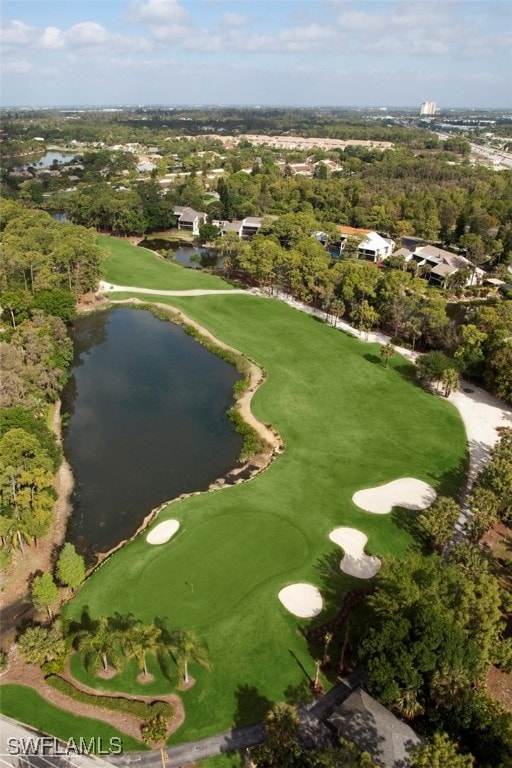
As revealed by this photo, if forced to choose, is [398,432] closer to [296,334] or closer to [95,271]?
[296,334]

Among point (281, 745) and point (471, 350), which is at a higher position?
point (471, 350)

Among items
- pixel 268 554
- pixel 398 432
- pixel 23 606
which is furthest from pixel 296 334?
pixel 23 606

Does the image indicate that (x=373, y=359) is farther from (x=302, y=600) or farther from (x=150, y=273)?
(x=150, y=273)

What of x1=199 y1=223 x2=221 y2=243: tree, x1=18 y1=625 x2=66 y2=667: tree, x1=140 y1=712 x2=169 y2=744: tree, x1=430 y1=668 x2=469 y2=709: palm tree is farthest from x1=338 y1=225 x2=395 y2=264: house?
x1=140 y1=712 x2=169 y2=744: tree

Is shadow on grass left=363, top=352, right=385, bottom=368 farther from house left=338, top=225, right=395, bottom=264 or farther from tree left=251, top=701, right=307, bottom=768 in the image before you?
tree left=251, top=701, right=307, bottom=768

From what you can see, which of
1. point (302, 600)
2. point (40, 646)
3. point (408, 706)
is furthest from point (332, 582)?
point (40, 646)
